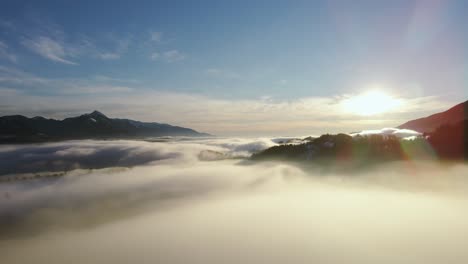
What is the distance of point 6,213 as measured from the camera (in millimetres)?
83500

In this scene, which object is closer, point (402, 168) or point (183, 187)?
point (402, 168)

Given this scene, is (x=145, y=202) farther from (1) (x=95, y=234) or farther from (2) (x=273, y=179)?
(2) (x=273, y=179)

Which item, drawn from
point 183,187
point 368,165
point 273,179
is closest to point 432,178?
point 368,165

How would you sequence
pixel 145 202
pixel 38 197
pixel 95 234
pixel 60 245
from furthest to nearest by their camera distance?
pixel 38 197
pixel 145 202
pixel 95 234
pixel 60 245

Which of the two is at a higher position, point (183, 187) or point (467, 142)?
point (467, 142)

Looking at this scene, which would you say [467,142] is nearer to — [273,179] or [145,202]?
[273,179]

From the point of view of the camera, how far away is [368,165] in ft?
395

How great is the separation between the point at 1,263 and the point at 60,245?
8.32 meters

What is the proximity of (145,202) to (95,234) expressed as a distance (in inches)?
1220

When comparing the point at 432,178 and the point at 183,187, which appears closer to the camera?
the point at 432,178

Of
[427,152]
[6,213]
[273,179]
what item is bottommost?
[6,213]

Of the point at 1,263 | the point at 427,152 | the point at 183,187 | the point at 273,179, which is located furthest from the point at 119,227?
the point at 427,152

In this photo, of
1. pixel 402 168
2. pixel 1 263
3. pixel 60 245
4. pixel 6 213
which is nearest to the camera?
pixel 1 263

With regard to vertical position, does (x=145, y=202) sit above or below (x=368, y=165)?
below
